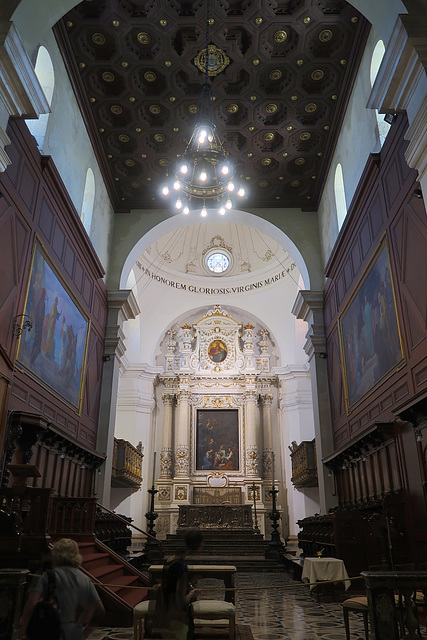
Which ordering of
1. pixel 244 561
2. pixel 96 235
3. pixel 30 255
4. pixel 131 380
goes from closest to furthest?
pixel 30 255
pixel 244 561
pixel 96 235
pixel 131 380

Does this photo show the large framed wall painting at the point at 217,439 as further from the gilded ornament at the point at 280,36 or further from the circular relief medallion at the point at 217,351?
the gilded ornament at the point at 280,36

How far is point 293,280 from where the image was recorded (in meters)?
20.9

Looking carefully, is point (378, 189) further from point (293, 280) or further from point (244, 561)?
point (293, 280)

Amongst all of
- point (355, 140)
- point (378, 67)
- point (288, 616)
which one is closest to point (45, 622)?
point (288, 616)

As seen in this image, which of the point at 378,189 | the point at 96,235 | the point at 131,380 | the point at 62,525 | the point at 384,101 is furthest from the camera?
the point at 131,380

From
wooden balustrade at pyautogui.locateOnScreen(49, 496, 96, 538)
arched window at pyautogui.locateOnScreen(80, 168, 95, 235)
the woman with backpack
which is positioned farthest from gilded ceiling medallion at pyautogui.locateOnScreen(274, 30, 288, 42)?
the woman with backpack

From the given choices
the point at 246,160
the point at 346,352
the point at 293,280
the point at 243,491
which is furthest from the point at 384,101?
the point at 243,491

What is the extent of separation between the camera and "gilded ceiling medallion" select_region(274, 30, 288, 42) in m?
10.3

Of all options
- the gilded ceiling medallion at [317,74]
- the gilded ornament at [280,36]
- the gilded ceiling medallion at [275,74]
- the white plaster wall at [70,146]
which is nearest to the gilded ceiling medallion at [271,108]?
the gilded ceiling medallion at [275,74]

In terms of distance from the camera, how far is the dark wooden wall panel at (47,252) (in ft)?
24.8

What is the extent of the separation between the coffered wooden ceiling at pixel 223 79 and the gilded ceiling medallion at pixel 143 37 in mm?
20

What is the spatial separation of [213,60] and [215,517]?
13144mm

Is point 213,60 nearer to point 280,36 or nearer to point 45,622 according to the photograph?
point 280,36

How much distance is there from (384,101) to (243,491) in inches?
611
